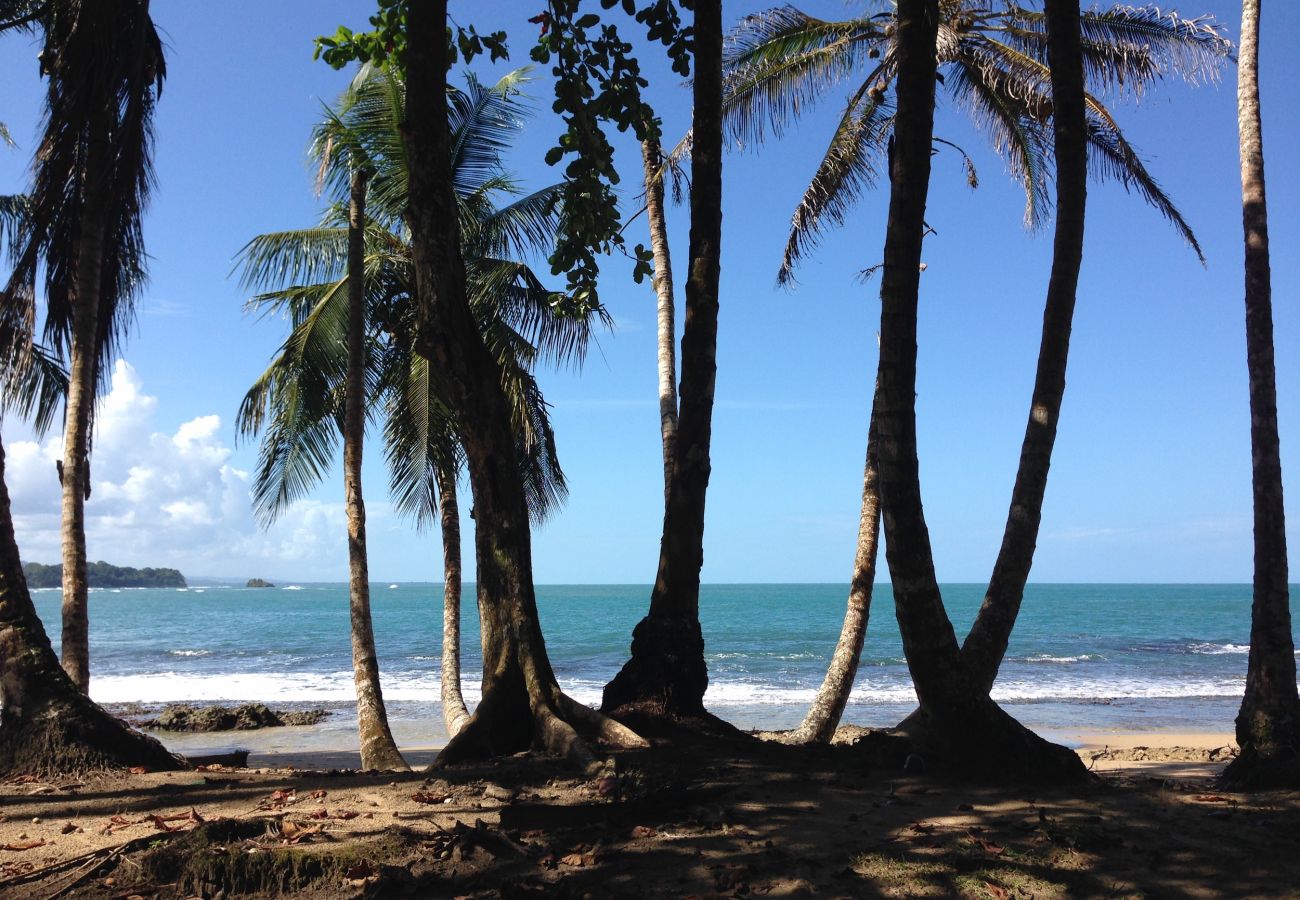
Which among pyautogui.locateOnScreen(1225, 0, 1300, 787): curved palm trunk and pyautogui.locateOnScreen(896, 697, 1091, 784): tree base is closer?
pyautogui.locateOnScreen(896, 697, 1091, 784): tree base

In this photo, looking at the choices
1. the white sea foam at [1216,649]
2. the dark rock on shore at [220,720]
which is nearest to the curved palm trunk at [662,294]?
the dark rock on shore at [220,720]

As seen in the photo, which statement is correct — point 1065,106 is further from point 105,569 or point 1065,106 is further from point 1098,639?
point 105,569

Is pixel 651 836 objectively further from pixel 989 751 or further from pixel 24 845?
pixel 24 845

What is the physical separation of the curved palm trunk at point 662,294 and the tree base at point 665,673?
15.0 feet

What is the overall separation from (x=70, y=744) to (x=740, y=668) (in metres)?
28.3

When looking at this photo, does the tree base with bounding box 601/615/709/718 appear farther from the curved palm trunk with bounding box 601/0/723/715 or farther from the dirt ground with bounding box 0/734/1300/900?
the dirt ground with bounding box 0/734/1300/900

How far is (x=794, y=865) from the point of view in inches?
161

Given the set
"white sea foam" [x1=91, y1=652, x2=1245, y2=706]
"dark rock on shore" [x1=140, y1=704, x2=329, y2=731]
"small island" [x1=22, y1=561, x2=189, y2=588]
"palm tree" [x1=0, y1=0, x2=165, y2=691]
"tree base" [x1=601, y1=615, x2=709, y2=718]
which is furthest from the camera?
"small island" [x1=22, y1=561, x2=189, y2=588]

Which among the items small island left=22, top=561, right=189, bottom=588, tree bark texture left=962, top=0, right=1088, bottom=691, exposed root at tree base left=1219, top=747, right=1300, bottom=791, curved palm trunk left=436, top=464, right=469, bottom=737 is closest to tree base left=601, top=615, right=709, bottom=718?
tree bark texture left=962, top=0, right=1088, bottom=691

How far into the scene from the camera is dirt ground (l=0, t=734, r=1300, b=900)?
3984mm

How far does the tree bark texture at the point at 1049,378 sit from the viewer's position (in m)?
6.08

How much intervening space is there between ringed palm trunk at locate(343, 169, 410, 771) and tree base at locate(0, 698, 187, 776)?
3.80m

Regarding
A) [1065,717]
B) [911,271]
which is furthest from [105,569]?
[911,271]

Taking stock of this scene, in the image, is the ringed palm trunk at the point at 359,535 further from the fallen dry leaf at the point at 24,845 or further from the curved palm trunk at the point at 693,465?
the fallen dry leaf at the point at 24,845
